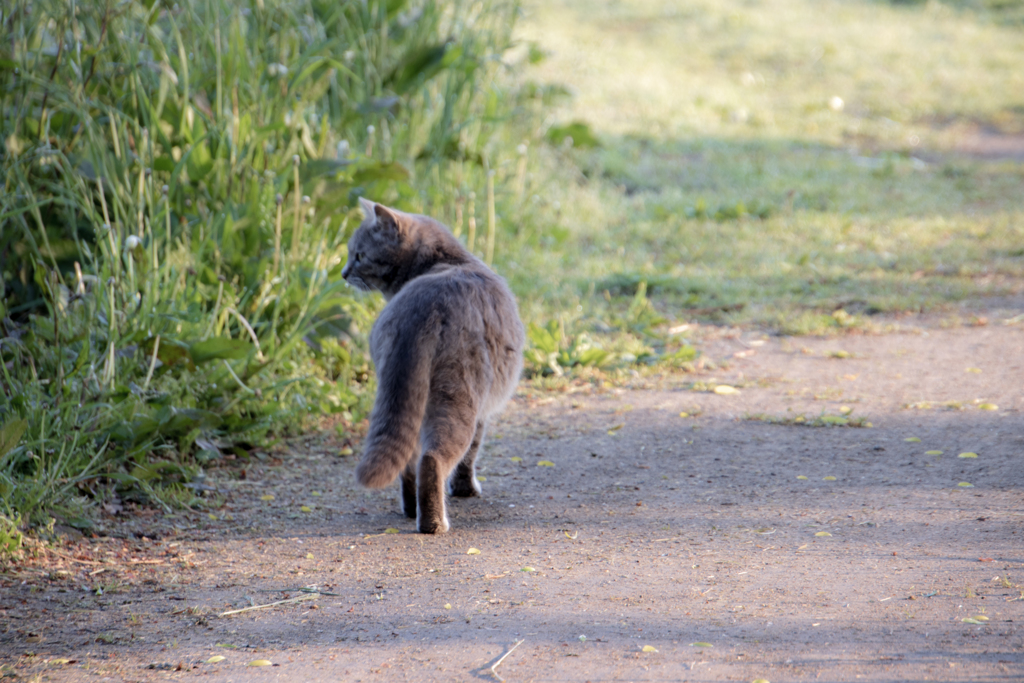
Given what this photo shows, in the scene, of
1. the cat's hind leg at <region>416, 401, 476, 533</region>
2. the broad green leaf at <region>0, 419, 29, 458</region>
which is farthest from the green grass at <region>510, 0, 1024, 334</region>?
the broad green leaf at <region>0, 419, 29, 458</region>

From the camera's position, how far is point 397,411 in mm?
3268

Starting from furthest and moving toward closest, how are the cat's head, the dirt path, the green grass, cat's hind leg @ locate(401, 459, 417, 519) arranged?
the green grass → the cat's head → cat's hind leg @ locate(401, 459, 417, 519) → the dirt path

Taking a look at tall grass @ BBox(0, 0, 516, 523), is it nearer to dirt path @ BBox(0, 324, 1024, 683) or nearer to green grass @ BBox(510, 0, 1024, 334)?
dirt path @ BBox(0, 324, 1024, 683)

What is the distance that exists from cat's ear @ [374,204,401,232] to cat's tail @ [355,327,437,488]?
0.76m

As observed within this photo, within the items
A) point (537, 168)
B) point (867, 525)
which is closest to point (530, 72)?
point (537, 168)

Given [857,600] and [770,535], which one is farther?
[770,535]

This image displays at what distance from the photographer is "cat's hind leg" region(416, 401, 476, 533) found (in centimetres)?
328

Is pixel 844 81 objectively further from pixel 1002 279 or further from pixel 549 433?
pixel 549 433

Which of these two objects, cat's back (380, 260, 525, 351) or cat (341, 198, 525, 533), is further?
cat's back (380, 260, 525, 351)

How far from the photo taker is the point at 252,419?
423 cm

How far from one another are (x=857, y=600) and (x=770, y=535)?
54 cm

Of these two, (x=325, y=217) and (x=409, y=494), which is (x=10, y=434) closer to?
(x=409, y=494)

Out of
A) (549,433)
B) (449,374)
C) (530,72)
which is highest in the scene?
(530,72)

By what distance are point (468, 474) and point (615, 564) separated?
2.67ft
